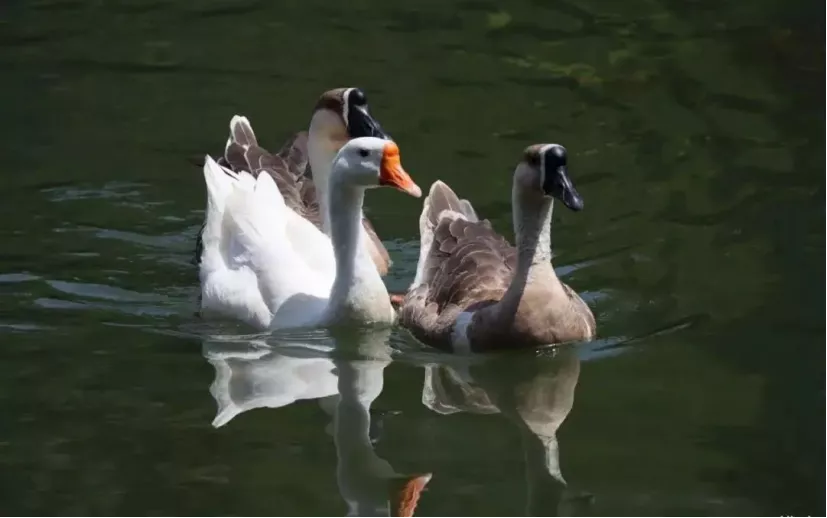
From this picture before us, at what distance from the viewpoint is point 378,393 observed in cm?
974

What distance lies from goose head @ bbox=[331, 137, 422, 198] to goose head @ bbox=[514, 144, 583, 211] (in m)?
0.75

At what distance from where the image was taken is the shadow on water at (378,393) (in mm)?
8148

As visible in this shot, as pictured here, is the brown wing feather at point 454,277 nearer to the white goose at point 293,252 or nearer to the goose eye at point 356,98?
the white goose at point 293,252

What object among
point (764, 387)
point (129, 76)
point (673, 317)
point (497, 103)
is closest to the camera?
point (764, 387)

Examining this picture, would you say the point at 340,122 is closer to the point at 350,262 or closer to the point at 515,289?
the point at 350,262

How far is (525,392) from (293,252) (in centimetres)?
236

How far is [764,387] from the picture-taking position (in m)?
9.38

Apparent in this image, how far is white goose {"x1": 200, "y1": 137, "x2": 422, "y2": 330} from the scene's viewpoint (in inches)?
412

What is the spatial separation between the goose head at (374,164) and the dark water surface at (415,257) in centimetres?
113

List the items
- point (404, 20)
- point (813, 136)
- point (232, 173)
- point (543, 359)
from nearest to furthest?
1. point (543, 359)
2. point (232, 173)
3. point (813, 136)
4. point (404, 20)

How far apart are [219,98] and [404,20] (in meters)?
3.12

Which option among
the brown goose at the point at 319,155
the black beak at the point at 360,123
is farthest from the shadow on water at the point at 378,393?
the black beak at the point at 360,123

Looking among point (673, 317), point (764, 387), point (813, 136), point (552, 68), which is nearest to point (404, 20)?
point (552, 68)

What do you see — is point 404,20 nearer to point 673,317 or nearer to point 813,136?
point 813,136
